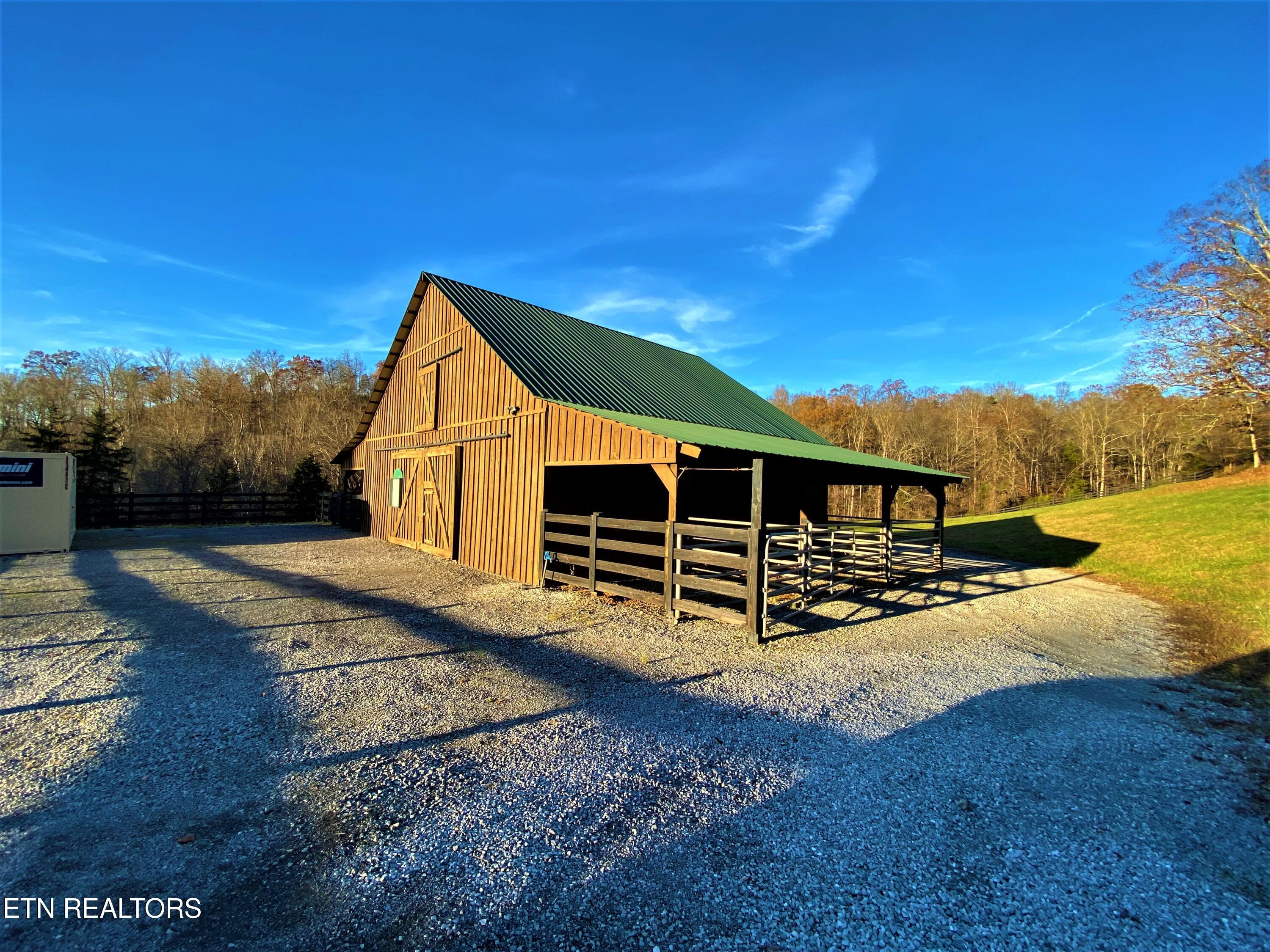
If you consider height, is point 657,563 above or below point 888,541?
below

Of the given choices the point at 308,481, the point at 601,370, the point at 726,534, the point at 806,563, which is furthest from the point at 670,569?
the point at 308,481

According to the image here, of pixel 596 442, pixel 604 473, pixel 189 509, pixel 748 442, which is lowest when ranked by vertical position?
pixel 189 509

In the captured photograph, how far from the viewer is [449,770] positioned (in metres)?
3.60

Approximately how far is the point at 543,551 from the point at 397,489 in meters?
8.40

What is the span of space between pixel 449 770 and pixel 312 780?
815mm

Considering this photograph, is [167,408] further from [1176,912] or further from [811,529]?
[1176,912]

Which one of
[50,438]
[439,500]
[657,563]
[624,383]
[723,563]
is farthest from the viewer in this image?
[50,438]

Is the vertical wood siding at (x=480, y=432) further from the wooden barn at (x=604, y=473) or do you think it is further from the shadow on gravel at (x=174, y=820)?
the shadow on gravel at (x=174, y=820)

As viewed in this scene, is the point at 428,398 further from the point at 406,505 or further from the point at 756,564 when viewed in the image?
the point at 756,564

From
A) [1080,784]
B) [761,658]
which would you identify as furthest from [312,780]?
[1080,784]

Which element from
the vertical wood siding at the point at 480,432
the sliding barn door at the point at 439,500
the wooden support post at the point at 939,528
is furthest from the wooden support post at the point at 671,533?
the wooden support post at the point at 939,528

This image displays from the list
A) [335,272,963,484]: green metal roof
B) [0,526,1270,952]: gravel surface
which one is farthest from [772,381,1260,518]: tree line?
[0,526,1270,952]: gravel surface

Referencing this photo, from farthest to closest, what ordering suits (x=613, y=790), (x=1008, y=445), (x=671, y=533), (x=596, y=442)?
1. (x=1008, y=445)
2. (x=596, y=442)
3. (x=671, y=533)
4. (x=613, y=790)

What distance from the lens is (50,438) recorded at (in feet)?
69.9
